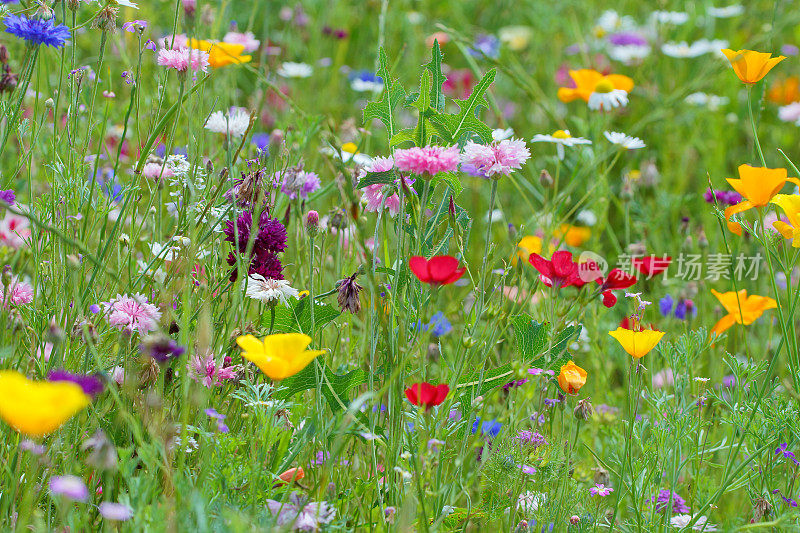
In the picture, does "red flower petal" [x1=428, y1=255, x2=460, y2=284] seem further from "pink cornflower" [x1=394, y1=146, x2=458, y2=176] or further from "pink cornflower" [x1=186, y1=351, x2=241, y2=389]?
"pink cornflower" [x1=186, y1=351, x2=241, y2=389]

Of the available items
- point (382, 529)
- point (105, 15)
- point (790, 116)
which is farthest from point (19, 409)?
point (790, 116)

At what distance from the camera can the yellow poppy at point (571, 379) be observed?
1077 millimetres

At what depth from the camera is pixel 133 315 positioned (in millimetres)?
1032

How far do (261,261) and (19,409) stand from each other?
520mm

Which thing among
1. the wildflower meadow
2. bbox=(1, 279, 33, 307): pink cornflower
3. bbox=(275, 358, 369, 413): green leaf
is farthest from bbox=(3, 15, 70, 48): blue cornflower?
bbox=(275, 358, 369, 413): green leaf

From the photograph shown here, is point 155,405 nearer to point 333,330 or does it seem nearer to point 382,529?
point 382,529

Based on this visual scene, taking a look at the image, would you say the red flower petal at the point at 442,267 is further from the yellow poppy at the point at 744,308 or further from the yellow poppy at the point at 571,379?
the yellow poppy at the point at 744,308

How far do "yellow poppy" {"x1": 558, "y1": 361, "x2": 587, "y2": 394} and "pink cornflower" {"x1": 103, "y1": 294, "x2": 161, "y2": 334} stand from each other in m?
0.54

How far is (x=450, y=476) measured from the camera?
104 centimetres

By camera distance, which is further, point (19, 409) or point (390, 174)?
point (390, 174)

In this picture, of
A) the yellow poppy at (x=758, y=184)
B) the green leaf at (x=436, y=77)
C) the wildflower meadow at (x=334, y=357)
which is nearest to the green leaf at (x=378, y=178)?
the wildflower meadow at (x=334, y=357)

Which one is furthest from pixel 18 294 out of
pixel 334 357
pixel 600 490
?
pixel 600 490

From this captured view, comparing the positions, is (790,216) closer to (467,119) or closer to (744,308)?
(744,308)

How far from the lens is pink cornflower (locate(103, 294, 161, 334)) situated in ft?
3.31
